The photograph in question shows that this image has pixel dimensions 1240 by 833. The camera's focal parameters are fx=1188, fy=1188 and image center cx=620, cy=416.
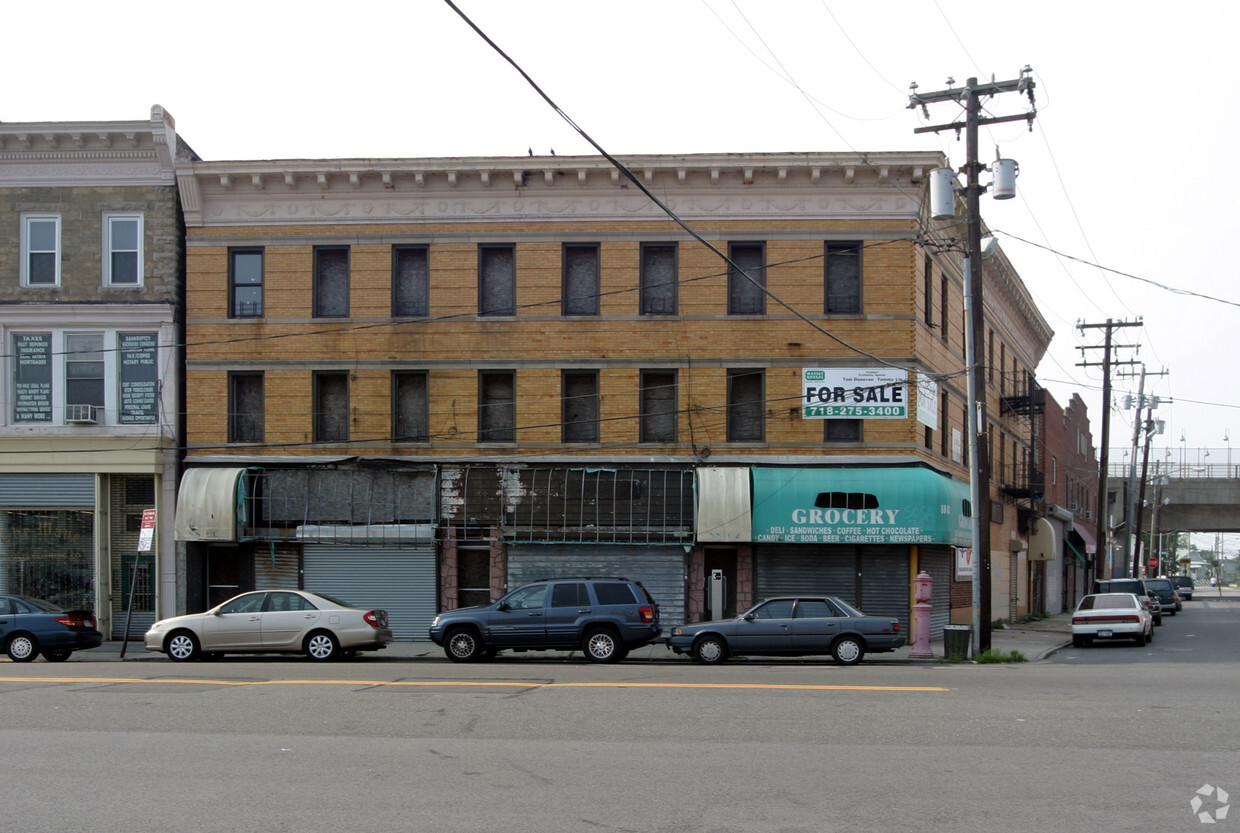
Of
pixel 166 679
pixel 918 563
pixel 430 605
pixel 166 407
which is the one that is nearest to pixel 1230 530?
pixel 918 563

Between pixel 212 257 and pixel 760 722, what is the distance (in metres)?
19.7

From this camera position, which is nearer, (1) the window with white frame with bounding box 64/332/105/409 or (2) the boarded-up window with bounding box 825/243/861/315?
(2) the boarded-up window with bounding box 825/243/861/315

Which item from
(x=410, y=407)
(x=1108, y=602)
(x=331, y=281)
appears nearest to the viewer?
(x=410, y=407)

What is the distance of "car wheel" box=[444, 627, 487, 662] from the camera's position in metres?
21.2

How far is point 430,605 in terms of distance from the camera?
26.7 m

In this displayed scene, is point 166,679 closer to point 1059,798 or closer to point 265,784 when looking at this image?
point 265,784

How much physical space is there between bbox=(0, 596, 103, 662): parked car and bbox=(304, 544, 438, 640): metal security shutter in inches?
230

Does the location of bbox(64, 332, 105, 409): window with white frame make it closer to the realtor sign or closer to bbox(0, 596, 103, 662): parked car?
bbox(0, 596, 103, 662): parked car

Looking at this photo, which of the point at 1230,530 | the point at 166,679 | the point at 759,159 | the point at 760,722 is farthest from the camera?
the point at 1230,530

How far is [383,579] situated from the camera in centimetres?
2689

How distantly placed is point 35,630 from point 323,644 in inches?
209

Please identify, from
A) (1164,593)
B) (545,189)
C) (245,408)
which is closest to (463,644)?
(245,408)

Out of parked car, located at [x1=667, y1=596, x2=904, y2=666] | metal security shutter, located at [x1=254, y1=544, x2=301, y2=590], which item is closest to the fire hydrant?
parked car, located at [x1=667, y1=596, x2=904, y2=666]

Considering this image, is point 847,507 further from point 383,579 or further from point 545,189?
point 383,579
